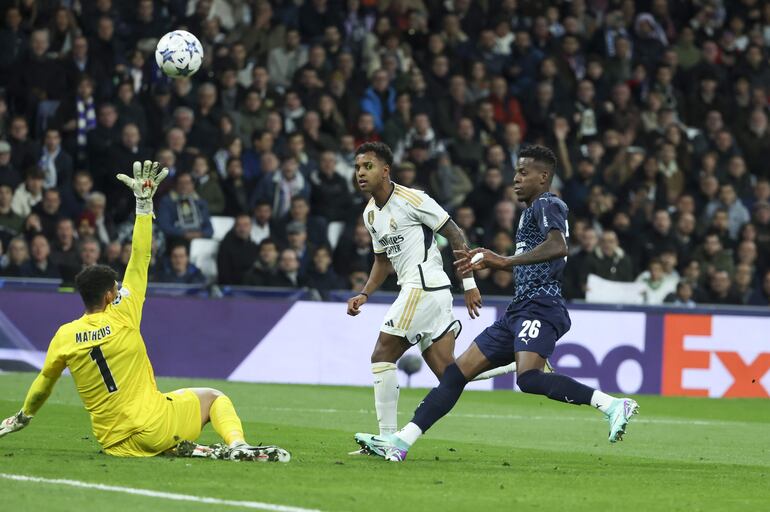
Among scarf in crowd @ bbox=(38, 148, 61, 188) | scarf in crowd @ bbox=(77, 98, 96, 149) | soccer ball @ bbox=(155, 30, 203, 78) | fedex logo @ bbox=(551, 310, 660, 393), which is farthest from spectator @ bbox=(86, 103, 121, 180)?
fedex logo @ bbox=(551, 310, 660, 393)

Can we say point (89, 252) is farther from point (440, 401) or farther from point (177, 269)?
point (440, 401)

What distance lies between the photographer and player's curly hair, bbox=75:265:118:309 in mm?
8344

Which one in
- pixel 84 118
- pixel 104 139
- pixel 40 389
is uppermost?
pixel 84 118

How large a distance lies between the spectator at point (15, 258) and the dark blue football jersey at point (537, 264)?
31.4 feet

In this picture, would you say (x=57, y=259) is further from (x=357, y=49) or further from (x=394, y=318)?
(x=394, y=318)

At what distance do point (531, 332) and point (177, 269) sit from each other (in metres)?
9.43

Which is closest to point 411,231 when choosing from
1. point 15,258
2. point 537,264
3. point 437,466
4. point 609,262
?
point 537,264

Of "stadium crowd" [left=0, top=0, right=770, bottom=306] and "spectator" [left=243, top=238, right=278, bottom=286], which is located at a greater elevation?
"stadium crowd" [left=0, top=0, right=770, bottom=306]

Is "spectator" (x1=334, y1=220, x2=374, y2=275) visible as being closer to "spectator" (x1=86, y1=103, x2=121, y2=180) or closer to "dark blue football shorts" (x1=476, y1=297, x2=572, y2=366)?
"spectator" (x1=86, y1=103, x2=121, y2=180)

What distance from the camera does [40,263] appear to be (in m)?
17.5

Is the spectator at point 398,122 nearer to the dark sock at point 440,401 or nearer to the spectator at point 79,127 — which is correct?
the spectator at point 79,127

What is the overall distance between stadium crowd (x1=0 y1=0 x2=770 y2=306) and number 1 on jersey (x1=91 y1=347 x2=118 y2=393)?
Result: 352 inches

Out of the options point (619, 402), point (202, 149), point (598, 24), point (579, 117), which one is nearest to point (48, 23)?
point (202, 149)

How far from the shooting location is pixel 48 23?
2000 cm
